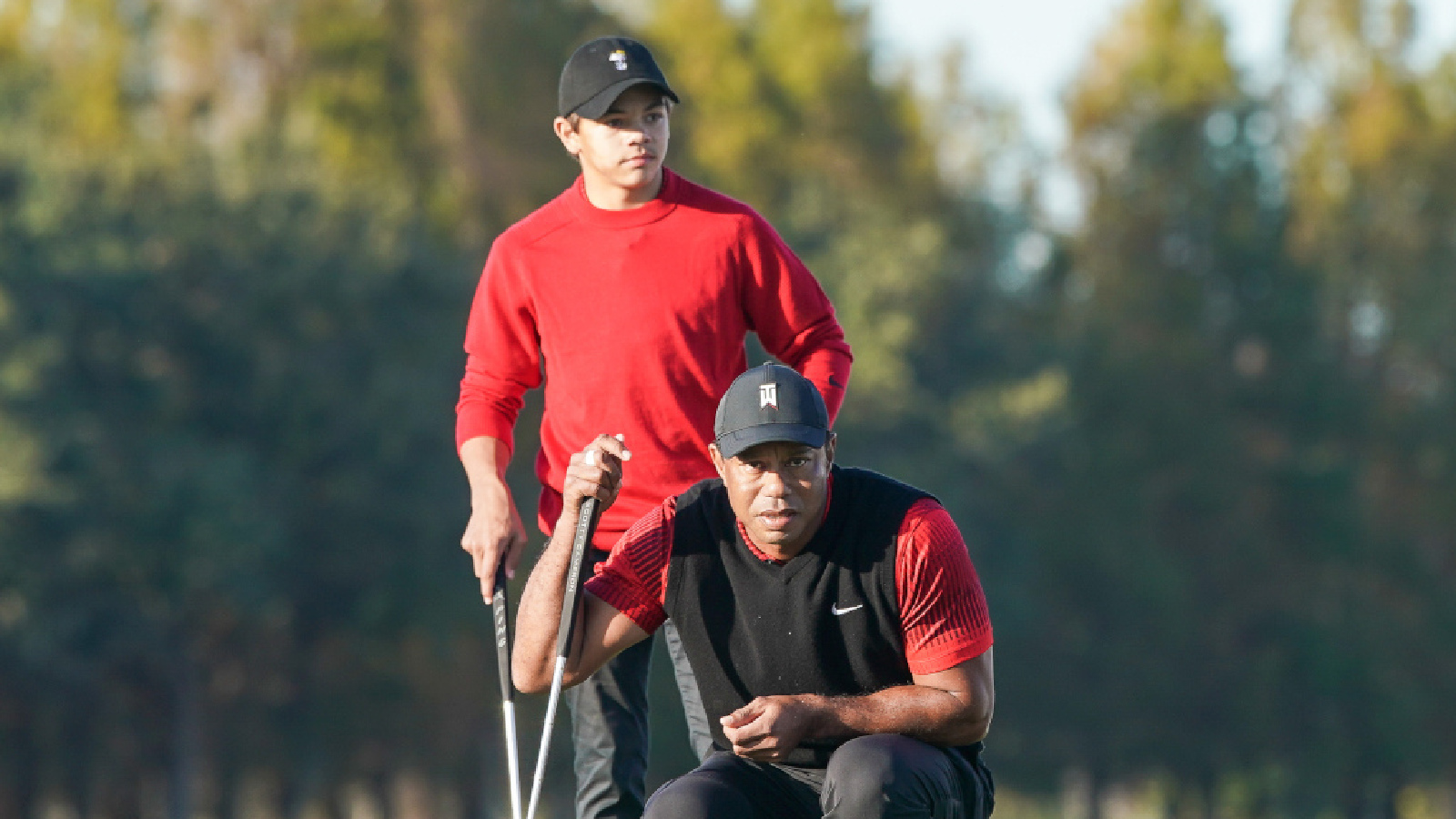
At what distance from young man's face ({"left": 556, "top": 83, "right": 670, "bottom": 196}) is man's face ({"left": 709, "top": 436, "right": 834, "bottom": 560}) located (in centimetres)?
128

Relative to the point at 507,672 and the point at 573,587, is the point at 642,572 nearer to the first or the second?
the point at 573,587

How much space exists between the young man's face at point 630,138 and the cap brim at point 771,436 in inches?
49.9

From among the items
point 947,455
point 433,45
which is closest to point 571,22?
point 433,45

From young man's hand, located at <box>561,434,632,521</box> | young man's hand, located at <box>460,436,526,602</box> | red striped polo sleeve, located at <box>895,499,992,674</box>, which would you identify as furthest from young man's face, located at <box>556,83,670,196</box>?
red striped polo sleeve, located at <box>895,499,992,674</box>

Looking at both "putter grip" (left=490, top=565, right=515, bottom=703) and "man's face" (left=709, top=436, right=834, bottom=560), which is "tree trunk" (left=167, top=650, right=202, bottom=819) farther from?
"man's face" (left=709, top=436, right=834, bottom=560)

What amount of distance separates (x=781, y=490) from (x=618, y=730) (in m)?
1.33

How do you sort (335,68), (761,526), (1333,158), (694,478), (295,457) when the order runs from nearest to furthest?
(761,526) < (694,478) < (295,457) < (335,68) < (1333,158)

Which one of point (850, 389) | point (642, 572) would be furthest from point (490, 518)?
point (850, 389)

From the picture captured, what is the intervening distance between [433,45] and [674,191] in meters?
44.2

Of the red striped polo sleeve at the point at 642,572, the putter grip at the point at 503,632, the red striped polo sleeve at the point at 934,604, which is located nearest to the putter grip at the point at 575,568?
the red striped polo sleeve at the point at 642,572

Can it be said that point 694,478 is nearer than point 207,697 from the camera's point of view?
Yes

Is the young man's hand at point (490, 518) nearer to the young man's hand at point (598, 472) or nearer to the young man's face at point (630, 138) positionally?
the young man's hand at point (598, 472)

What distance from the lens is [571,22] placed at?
50.8 meters

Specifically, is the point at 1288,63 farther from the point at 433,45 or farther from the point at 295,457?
the point at 295,457
